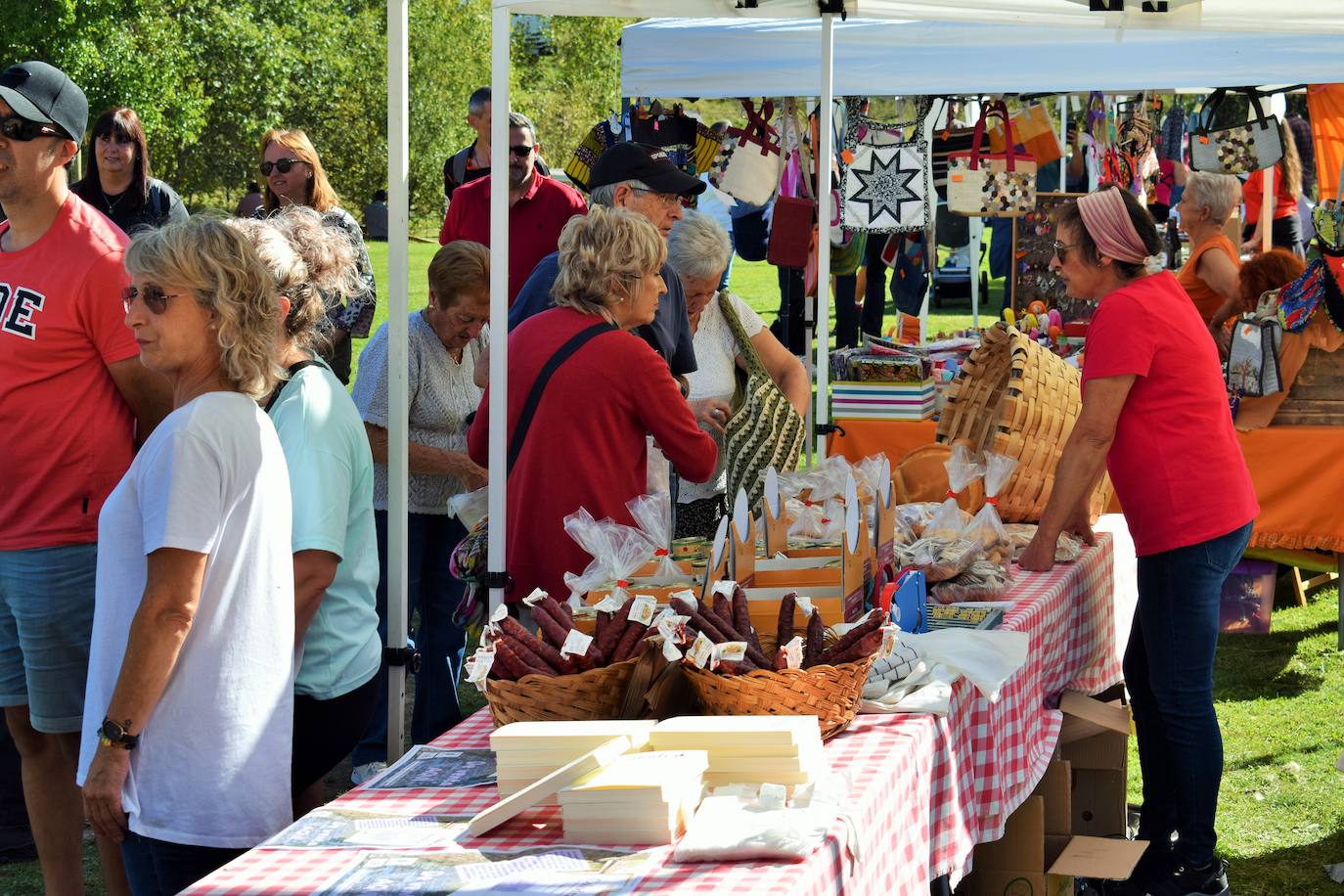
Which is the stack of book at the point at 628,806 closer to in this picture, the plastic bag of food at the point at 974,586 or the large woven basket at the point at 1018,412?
the plastic bag of food at the point at 974,586

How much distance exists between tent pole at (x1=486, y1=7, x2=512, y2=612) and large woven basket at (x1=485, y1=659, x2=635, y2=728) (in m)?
0.78

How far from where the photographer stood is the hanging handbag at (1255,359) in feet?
18.1

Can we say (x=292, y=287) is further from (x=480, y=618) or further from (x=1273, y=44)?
(x=1273, y=44)

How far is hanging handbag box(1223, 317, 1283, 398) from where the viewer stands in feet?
18.1

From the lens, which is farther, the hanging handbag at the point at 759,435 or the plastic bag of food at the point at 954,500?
the hanging handbag at the point at 759,435

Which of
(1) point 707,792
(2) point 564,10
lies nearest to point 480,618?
(1) point 707,792

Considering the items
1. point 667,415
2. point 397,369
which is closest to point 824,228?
point 667,415

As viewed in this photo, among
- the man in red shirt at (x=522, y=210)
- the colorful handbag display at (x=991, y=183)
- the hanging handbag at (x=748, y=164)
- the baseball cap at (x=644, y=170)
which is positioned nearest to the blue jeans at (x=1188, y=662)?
the baseball cap at (x=644, y=170)

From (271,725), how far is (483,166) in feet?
13.6

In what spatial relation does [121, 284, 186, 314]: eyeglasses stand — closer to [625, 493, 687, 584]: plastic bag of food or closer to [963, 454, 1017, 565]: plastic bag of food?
[625, 493, 687, 584]: plastic bag of food

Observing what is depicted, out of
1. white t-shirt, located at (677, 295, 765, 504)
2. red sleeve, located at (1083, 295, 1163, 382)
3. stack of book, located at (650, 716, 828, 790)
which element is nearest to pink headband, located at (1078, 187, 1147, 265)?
red sleeve, located at (1083, 295, 1163, 382)

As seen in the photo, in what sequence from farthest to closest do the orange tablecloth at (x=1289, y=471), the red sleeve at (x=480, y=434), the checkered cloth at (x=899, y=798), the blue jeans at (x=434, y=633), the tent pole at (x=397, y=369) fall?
the orange tablecloth at (x=1289, y=471), the blue jeans at (x=434, y=633), the red sleeve at (x=480, y=434), the tent pole at (x=397, y=369), the checkered cloth at (x=899, y=798)

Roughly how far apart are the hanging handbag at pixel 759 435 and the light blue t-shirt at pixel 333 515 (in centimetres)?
150

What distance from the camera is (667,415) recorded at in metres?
3.13
